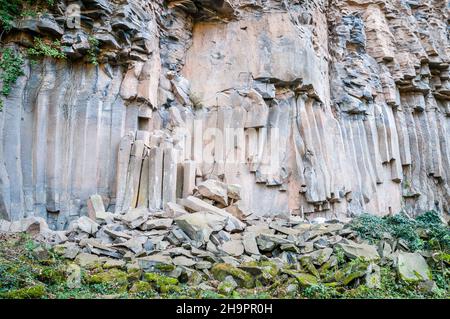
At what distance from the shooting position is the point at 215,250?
28.5 ft

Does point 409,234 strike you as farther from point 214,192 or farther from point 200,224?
point 214,192

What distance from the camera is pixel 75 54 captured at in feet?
37.3

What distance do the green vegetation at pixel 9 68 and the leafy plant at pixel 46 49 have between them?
41cm

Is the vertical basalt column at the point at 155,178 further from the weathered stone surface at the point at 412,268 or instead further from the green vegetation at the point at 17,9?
the weathered stone surface at the point at 412,268

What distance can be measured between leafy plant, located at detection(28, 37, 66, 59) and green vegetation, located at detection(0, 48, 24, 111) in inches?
16.3

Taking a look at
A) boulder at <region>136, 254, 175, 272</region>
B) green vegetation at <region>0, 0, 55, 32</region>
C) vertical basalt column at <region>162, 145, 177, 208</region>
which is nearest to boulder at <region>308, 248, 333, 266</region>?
boulder at <region>136, 254, 175, 272</region>

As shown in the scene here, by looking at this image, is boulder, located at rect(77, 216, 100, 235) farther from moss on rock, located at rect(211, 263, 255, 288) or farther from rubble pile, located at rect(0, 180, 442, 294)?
moss on rock, located at rect(211, 263, 255, 288)

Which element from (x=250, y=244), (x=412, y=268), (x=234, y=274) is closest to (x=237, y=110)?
(x=250, y=244)

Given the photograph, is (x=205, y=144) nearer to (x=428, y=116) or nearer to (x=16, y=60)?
(x=16, y=60)

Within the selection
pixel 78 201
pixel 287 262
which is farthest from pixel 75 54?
pixel 287 262

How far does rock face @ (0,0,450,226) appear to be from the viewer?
11.0 metres

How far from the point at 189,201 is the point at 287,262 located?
3921mm

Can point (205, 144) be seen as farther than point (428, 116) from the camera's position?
No

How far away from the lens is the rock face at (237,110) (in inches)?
433
